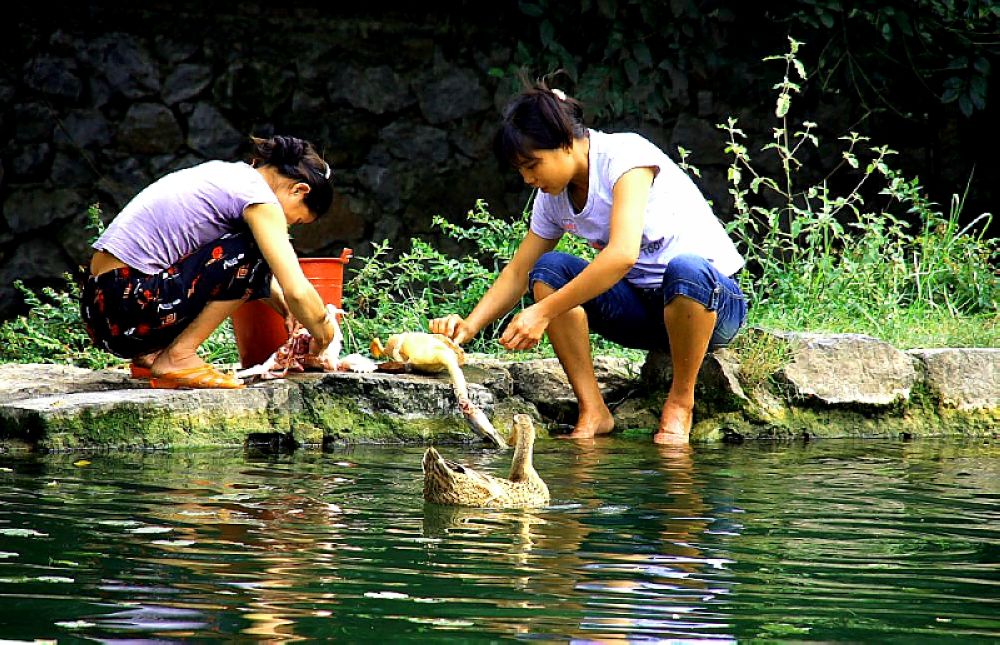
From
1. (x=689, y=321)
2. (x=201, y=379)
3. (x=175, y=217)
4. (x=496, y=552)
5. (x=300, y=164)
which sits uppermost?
(x=300, y=164)

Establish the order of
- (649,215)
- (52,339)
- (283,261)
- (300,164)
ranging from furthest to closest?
1. (52,339)
2. (649,215)
3. (300,164)
4. (283,261)

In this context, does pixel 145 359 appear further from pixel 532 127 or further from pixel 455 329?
pixel 532 127

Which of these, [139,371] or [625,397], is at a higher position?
[139,371]

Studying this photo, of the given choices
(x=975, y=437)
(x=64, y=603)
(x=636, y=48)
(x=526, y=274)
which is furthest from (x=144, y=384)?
(x=636, y=48)

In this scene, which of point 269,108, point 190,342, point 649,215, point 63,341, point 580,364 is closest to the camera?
point 190,342

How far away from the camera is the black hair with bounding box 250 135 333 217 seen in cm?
546

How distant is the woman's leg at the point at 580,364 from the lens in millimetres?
5898

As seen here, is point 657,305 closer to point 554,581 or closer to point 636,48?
point 554,581

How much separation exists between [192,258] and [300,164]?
598mm

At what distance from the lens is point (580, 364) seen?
6.00 meters

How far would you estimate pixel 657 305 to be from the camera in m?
5.98

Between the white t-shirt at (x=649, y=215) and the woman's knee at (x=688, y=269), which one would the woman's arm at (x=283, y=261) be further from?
the woman's knee at (x=688, y=269)

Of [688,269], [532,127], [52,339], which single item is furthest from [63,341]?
[688,269]

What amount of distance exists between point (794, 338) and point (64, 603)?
14.2 feet
